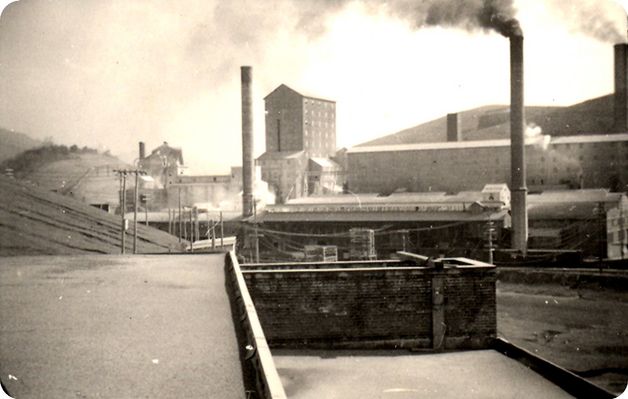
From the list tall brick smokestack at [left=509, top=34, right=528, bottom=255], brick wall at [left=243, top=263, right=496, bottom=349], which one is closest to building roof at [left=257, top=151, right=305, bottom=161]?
tall brick smokestack at [left=509, top=34, right=528, bottom=255]

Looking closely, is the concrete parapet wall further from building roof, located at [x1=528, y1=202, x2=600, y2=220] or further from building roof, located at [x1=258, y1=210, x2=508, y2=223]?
building roof, located at [x1=528, y1=202, x2=600, y2=220]

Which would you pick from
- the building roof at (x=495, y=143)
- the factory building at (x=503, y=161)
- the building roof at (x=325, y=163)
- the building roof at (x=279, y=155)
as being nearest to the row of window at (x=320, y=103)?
the building roof at (x=279, y=155)

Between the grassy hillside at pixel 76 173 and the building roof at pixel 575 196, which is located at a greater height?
the grassy hillside at pixel 76 173

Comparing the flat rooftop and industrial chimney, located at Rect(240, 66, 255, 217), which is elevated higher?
industrial chimney, located at Rect(240, 66, 255, 217)

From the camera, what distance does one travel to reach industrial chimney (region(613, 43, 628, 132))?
3328 centimetres

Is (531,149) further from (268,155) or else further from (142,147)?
(142,147)

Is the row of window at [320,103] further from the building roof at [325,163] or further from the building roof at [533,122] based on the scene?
the building roof at [533,122]

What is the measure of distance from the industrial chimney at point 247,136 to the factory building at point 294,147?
11.6 metres

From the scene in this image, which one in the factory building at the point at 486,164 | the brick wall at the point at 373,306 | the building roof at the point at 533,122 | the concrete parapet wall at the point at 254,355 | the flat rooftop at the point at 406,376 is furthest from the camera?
the building roof at the point at 533,122

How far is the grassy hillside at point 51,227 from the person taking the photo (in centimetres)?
1038

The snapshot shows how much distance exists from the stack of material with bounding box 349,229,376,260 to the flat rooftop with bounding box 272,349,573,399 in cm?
1297

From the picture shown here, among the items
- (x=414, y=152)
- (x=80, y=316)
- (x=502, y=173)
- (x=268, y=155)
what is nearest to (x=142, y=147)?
(x=268, y=155)

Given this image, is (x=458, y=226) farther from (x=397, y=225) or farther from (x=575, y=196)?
(x=575, y=196)

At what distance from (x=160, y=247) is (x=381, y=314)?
21.0 ft
